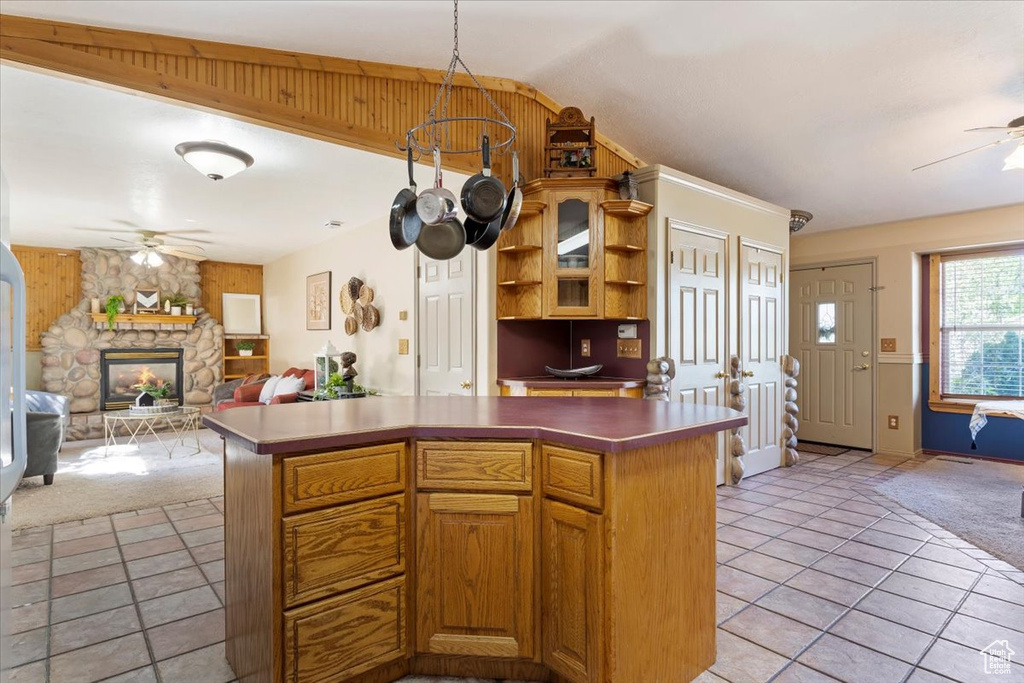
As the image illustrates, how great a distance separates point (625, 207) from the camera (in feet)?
12.2

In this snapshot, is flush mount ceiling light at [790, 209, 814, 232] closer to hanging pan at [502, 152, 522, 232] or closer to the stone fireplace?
hanging pan at [502, 152, 522, 232]

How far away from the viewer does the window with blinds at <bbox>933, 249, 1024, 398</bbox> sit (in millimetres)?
5020

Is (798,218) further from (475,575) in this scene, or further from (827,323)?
(475,575)

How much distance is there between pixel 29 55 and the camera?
2.30 meters

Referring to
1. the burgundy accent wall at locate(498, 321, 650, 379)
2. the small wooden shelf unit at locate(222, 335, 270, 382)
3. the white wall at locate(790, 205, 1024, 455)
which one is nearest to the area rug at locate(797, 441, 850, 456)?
the white wall at locate(790, 205, 1024, 455)

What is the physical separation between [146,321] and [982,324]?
10.1 metres

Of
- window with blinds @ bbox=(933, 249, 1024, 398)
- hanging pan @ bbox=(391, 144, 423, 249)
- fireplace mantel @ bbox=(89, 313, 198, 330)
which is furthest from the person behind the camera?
fireplace mantel @ bbox=(89, 313, 198, 330)

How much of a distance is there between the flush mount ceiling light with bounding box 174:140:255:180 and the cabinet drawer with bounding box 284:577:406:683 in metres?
3.06

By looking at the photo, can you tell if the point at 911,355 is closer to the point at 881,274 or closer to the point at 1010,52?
the point at 881,274

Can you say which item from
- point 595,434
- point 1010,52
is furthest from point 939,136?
point 595,434

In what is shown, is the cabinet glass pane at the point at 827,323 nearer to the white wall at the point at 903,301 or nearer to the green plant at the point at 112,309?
the white wall at the point at 903,301

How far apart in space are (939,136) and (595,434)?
4071 millimetres

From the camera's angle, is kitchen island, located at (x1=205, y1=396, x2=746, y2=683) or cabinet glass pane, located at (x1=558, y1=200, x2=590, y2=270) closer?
kitchen island, located at (x1=205, y1=396, x2=746, y2=683)

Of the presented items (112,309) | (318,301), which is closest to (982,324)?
(318,301)
